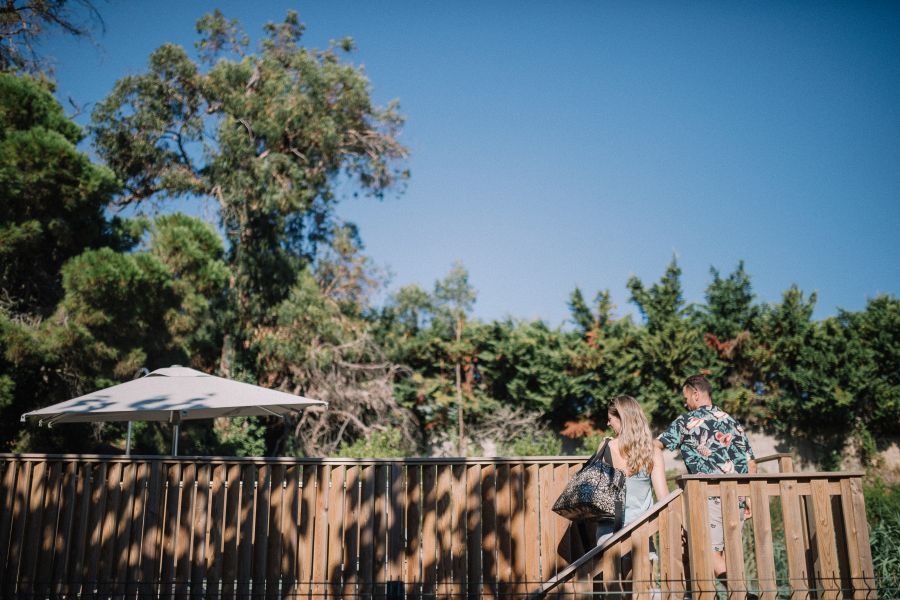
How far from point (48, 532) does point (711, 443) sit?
465 cm

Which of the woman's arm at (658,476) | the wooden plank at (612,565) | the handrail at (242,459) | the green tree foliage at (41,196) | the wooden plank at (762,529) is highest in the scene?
the green tree foliage at (41,196)

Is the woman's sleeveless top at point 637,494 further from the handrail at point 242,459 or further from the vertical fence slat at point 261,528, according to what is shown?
the vertical fence slat at point 261,528

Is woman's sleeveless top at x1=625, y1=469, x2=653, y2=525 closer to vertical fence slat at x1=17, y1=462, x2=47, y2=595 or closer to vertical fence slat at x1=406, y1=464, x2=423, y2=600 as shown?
vertical fence slat at x1=406, y1=464, x2=423, y2=600

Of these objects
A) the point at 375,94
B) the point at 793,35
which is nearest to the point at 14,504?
the point at 375,94

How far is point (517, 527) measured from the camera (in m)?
4.61

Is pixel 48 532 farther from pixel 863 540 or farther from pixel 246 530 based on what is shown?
pixel 863 540

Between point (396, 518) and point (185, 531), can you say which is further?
point (396, 518)

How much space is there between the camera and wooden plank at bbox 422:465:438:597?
4.44m

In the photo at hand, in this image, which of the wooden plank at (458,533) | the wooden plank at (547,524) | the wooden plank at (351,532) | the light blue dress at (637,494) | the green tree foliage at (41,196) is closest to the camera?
the light blue dress at (637,494)

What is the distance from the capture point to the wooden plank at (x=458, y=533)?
446cm

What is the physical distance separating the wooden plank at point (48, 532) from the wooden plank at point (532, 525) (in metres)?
3.30

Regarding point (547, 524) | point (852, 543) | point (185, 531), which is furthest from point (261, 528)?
point (852, 543)

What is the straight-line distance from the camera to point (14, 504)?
14.4ft

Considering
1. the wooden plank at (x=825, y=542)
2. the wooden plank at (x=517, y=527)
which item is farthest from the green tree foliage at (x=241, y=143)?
the wooden plank at (x=825, y=542)
